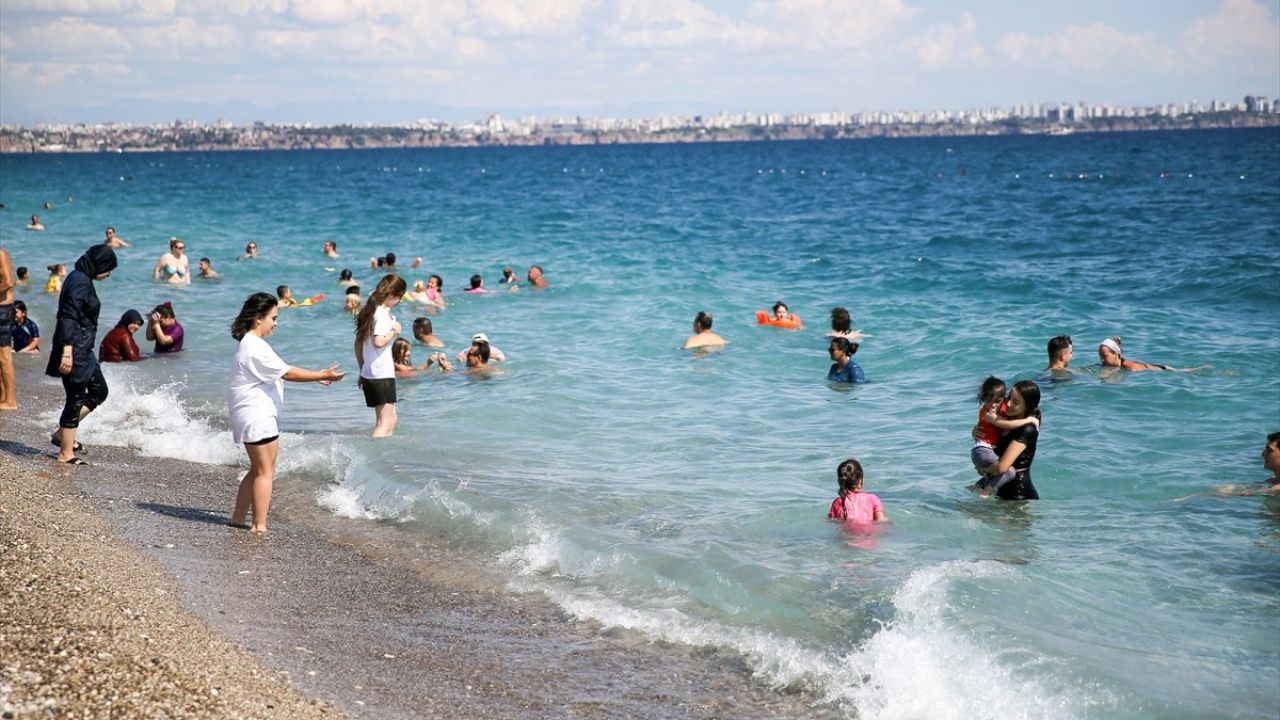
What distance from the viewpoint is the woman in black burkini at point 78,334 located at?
31.4ft

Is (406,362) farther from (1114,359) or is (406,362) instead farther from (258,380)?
(1114,359)

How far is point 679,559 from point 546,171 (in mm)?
95243

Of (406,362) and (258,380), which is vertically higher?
(258,380)

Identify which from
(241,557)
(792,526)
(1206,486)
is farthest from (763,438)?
(241,557)

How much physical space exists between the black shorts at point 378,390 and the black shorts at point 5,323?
348 cm

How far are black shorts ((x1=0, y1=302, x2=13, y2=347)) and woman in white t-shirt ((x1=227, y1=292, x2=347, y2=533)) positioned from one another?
447 cm

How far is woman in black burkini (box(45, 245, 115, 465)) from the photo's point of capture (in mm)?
9562

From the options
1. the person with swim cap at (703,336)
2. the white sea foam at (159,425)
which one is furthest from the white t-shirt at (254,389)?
the person with swim cap at (703,336)

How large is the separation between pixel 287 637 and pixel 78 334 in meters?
4.48

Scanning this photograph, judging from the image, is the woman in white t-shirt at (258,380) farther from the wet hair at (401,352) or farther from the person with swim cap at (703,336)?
the person with swim cap at (703,336)

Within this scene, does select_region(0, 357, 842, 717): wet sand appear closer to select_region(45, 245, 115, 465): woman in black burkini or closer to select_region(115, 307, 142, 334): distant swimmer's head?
select_region(45, 245, 115, 465): woman in black burkini

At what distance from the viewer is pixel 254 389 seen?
26.5 ft

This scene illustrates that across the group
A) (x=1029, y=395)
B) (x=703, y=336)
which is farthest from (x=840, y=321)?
(x=1029, y=395)

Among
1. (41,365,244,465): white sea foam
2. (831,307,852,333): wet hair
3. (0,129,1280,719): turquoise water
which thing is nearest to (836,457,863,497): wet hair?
(0,129,1280,719): turquoise water
